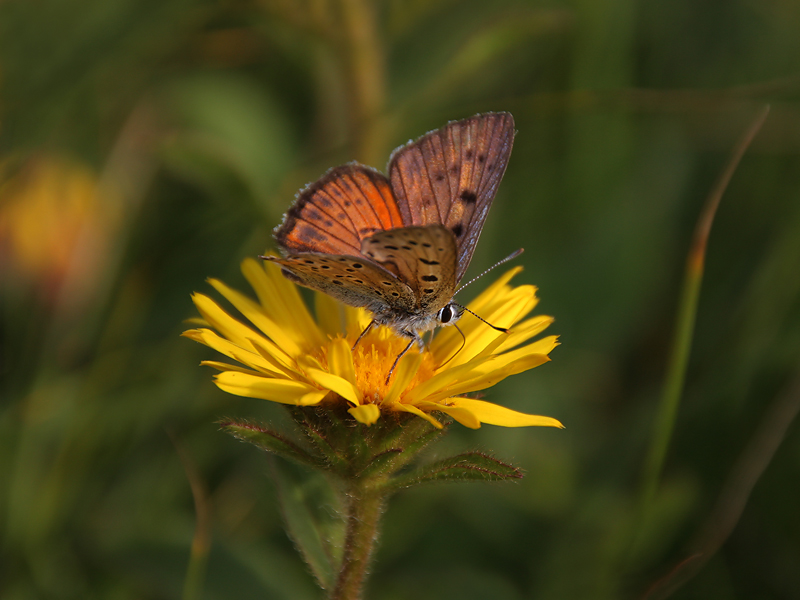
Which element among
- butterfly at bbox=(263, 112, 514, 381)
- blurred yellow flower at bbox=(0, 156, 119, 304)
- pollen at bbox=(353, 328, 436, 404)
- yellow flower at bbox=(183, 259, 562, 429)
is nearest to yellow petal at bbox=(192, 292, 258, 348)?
yellow flower at bbox=(183, 259, 562, 429)

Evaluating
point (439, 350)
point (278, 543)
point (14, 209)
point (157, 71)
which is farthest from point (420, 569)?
point (157, 71)

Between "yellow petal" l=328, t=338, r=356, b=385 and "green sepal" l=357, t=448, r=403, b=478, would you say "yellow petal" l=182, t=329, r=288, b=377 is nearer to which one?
"yellow petal" l=328, t=338, r=356, b=385

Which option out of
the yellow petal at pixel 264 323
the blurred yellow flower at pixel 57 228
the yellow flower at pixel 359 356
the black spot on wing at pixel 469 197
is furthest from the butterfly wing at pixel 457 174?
the blurred yellow flower at pixel 57 228

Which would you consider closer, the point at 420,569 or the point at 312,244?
the point at 312,244

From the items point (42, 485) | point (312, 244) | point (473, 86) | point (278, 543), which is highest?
point (473, 86)

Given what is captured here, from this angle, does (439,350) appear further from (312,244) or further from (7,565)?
(7,565)

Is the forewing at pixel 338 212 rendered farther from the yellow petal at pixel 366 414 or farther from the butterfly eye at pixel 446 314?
the yellow petal at pixel 366 414
